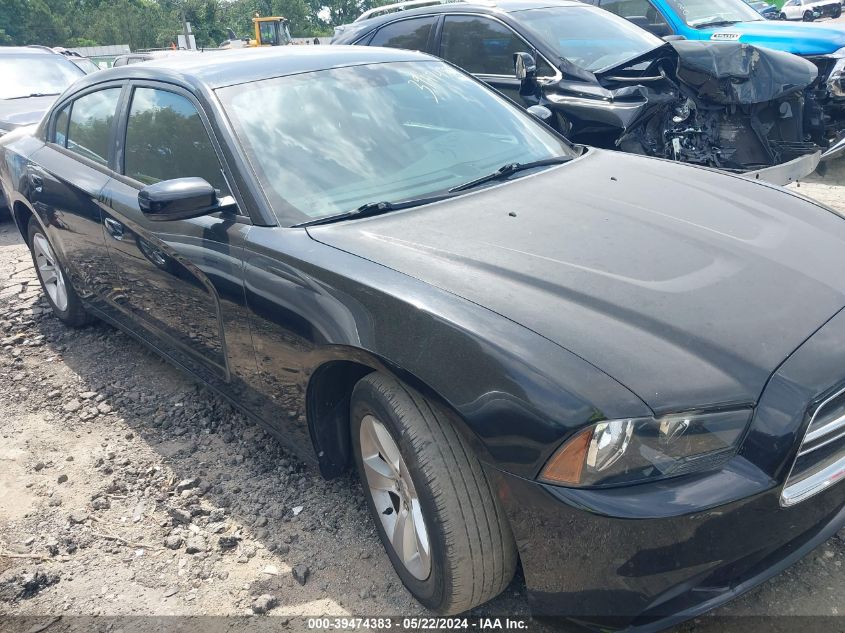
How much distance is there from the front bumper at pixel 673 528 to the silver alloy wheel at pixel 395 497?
42 cm

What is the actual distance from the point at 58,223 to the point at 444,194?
2511mm

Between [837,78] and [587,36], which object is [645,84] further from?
[837,78]

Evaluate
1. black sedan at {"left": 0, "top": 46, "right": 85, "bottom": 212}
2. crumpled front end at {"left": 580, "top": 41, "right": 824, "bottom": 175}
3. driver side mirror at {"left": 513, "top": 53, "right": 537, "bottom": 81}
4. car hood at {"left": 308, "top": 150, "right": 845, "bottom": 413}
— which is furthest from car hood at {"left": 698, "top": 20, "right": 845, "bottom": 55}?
black sedan at {"left": 0, "top": 46, "right": 85, "bottom": 212}

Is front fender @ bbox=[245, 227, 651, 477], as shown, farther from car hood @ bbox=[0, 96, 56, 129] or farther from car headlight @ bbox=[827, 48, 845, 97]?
car headlight @ bbox=[827, 48, 845, 97]

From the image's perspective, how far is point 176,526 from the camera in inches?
108

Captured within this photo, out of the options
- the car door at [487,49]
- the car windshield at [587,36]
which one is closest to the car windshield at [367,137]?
the car door at [487,49]

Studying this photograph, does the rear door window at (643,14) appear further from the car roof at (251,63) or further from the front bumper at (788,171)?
the car roof at (251,63)

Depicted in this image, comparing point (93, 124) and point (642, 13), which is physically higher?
point (642, 13)

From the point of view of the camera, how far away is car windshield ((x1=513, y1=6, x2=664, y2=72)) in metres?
5.92

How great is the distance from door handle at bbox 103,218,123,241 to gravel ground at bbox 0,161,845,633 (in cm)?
90

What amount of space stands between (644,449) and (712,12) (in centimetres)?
812

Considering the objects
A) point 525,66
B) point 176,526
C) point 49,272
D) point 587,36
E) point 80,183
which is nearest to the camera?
point 176,526

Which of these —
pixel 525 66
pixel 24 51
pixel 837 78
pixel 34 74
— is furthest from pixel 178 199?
pixel 24 51

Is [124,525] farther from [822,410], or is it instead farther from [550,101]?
[550,101]
